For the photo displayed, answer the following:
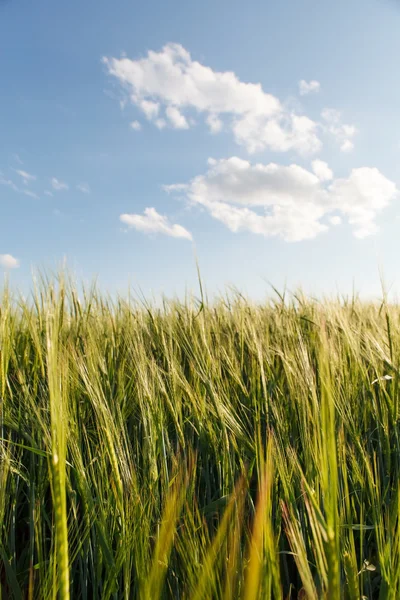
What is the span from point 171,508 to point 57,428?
0.97ft

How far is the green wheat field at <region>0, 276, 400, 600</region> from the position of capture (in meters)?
0.52

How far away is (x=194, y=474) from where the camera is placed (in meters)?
0.79

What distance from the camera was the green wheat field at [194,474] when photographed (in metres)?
0.52

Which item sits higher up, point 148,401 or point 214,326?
point 214,326

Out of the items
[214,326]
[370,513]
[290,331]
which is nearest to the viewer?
[370,513]

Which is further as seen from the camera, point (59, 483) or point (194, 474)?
point (194, 474)

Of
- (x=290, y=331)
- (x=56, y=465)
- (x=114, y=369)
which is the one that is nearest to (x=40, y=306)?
(x=114, y=369)

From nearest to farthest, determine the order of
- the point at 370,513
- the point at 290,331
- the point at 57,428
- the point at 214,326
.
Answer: the point at 57,428 → the point at 370,513 → the point at 290,331 → the point at 214,326

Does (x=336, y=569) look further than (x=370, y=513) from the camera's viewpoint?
No

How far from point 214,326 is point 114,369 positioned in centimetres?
57

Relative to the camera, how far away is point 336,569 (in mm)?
384

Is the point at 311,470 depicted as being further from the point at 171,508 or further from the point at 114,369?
the point at 114,369

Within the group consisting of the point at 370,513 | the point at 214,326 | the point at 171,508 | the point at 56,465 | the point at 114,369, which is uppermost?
the point at 214,326

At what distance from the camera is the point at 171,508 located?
2.22ft
